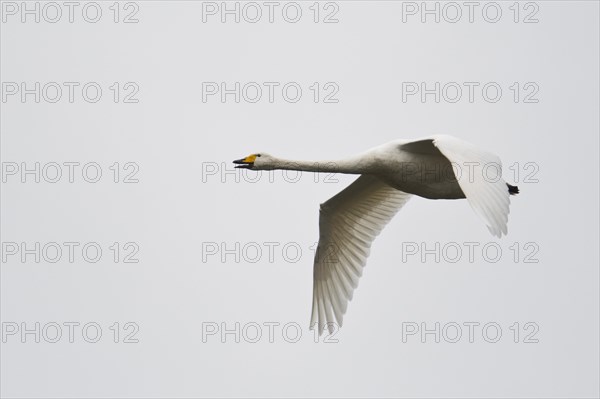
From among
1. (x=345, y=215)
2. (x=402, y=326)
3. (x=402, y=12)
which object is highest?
(x=402, y=12)

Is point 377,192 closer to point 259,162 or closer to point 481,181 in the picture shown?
point 259,162

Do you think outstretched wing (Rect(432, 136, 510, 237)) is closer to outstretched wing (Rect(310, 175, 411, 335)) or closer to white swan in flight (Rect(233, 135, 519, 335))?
white swan in flight (Rect(233, 135, 519, 335))

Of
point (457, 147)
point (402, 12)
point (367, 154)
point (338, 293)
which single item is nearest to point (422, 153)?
point (367, 154)

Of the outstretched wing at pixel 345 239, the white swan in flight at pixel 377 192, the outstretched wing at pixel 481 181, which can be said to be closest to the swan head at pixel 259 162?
the white swan in flight at pixel 377 192

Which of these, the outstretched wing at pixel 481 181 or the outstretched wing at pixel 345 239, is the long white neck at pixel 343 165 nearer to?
the outstretched wing at pixel 481 181

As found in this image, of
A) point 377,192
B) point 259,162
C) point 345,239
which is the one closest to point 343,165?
point 259,162

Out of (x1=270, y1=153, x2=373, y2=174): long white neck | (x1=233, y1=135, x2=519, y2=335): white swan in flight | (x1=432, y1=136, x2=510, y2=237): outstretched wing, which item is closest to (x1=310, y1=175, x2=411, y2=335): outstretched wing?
(x1=233, y1=135, x2=519, y2=335): white swan in flight

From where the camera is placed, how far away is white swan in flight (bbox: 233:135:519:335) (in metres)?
14.3

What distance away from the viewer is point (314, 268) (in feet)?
66.0

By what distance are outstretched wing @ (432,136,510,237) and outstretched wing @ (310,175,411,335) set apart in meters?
4.18

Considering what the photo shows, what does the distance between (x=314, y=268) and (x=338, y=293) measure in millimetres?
582

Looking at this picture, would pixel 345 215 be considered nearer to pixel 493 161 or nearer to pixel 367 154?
pixel 367 154

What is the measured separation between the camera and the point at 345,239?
65.7 feet

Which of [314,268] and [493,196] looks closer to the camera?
[493,196]
